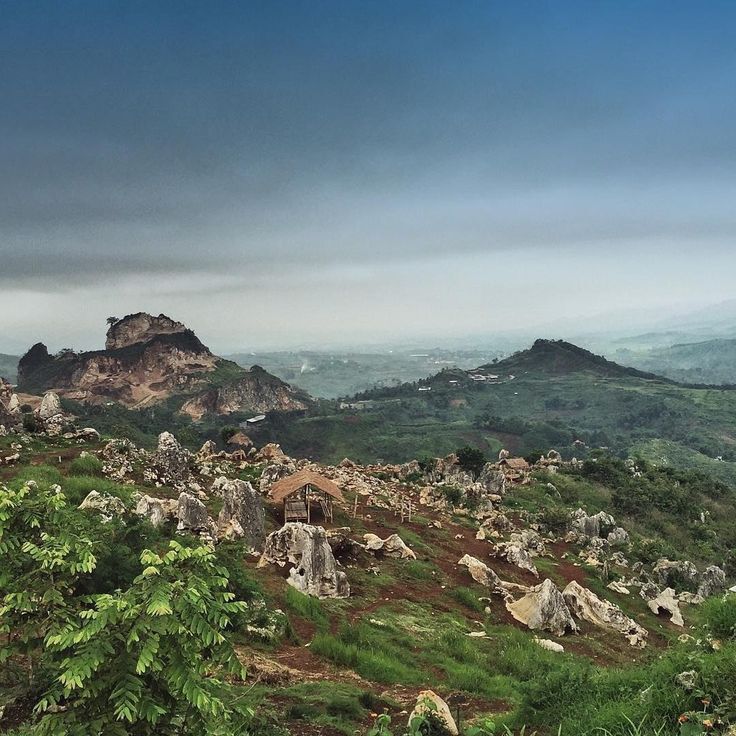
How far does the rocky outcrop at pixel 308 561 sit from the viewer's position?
66.3 feet

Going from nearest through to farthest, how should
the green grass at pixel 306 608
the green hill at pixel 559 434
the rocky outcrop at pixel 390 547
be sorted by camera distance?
the green grass at pixel 306 608 < the rocky outcrop at pixel 390 547 < the green hill at pixel 559 434

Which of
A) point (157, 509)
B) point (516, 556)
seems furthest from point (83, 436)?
point (516, 556)

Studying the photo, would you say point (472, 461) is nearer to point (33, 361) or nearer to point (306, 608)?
point (306, 608)

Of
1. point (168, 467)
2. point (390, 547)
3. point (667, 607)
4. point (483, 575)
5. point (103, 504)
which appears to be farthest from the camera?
point (168, 467)

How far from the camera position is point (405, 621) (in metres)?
19.1

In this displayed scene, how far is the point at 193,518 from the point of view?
74.8ft

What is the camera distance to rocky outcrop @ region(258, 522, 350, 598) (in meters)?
20.2

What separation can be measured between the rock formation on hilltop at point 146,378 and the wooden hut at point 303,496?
14669 centimetres

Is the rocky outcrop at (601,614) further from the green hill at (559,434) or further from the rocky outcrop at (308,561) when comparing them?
the green hill at (559,434)

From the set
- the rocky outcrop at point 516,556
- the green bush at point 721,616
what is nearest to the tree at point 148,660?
the green bush at point 721,616

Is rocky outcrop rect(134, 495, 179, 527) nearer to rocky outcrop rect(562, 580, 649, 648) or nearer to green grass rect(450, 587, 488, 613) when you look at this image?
green grass rect(450, 587, 488, 613)

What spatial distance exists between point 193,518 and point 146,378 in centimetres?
18050

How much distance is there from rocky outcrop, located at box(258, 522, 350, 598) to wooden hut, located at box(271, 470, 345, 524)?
7928 mm

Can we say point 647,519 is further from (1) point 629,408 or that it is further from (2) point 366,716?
(1) point 629,408
